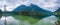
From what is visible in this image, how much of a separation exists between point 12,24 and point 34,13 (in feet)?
1.40

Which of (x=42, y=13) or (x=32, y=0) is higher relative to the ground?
(x=32, y=0)

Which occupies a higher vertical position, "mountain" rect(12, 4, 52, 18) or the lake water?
"mountain" rect(12, 4, 52, 18)

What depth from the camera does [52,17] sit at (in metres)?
2.56

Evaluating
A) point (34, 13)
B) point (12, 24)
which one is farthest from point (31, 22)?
point (12, 24)

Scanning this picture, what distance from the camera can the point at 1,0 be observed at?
260 centimetres

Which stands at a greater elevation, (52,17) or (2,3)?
(2,3)

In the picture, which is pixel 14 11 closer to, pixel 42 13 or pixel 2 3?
pixel 2 3

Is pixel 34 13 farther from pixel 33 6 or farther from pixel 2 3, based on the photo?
pixel 2 3

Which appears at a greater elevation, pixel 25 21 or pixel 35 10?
pixel 35 10

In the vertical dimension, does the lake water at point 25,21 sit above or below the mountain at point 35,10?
below

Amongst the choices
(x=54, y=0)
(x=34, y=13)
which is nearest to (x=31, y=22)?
(x=34, y=13)

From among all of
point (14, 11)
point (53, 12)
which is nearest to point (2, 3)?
point (14, 11)

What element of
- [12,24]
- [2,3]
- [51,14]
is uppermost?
[2,3]

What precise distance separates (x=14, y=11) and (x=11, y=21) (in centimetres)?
18
